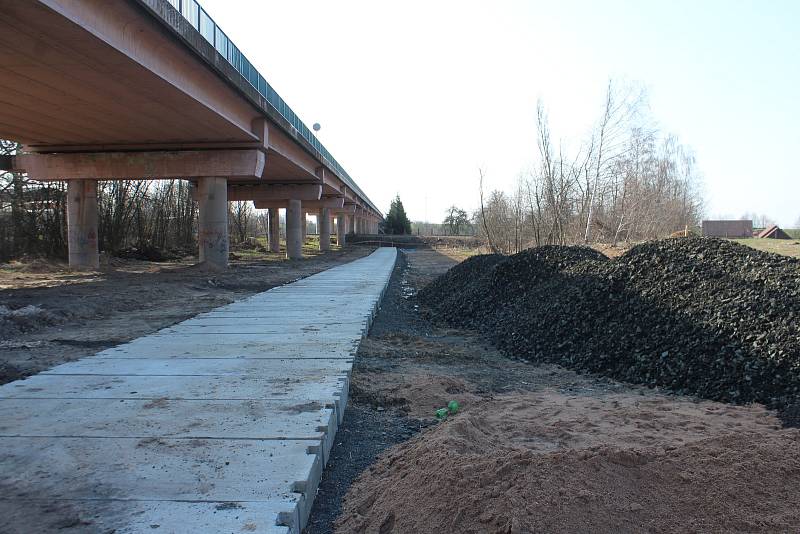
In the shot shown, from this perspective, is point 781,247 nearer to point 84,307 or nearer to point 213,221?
point 213,221

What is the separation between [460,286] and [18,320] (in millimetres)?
9646

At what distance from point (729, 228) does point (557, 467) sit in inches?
→ 3263

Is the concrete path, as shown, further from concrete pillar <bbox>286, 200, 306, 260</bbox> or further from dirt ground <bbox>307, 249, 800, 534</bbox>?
concrete pillar <bbox>286, 200, 306, 260</bbox>

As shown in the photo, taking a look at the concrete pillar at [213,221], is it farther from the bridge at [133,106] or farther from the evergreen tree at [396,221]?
the evergreen tree at [396,221]

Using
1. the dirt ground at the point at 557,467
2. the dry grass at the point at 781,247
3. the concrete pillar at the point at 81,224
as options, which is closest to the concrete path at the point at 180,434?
the dirt ground at the point at 557,467

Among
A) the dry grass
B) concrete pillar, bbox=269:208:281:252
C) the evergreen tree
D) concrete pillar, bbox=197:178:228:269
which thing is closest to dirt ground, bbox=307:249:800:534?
the dry grass

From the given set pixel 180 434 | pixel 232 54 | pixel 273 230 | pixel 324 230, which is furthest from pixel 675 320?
pixel 324 230

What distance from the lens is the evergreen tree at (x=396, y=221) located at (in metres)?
107

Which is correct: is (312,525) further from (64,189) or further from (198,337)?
(64,189)

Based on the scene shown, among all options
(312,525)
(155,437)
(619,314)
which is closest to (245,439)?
(155,437)

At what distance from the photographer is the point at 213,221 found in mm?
24094

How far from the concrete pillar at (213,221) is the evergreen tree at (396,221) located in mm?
82006

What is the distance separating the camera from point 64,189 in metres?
28.0

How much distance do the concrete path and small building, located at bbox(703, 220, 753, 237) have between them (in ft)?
243
